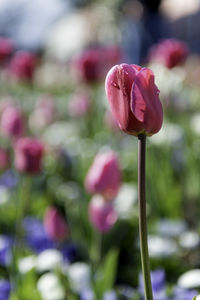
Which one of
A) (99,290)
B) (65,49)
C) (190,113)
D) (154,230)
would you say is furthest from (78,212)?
(65,49)

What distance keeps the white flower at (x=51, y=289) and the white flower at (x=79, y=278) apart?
55 mm

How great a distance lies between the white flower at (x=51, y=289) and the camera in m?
1.11

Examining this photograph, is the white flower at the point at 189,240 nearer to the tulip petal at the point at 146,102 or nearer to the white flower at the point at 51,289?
the white flower at the point at 51,289

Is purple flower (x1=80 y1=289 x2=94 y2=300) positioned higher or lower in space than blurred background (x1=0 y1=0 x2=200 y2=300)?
lower

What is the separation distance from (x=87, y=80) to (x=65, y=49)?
19.1 meters

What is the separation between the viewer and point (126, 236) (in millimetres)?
1718

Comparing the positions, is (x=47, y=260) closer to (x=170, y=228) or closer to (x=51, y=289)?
(x=51, y=289)

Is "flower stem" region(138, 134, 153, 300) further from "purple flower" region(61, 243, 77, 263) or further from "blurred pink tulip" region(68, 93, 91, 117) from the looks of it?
"blurred pink tulip" region(68, 93, 91, 117)

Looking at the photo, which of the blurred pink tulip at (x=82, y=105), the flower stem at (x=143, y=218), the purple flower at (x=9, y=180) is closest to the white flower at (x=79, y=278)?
the flower stem at (x=143, y=218)

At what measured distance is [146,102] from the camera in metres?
0.60

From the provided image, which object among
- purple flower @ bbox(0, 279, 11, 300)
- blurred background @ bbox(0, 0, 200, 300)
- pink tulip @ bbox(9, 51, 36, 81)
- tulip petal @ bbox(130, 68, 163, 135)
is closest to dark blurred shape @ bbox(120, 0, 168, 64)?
pink tulip @ bbox(9, 51, 36, 81)

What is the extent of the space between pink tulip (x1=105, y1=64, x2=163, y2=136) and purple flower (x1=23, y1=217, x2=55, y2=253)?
1.00 m

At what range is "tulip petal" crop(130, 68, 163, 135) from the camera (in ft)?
1.97

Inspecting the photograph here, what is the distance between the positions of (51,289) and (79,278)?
5.4 inches
